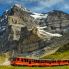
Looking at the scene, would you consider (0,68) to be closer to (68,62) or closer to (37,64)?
(37,64)

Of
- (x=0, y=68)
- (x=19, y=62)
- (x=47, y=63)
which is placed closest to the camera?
(x=0, y=68)

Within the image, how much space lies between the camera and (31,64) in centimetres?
5600

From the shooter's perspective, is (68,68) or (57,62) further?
(57,62)

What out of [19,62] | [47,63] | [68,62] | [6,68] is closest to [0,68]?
[6,68]

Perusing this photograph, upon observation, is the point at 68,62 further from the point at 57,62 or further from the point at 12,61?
the point at 12,61

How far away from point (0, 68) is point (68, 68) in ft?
34.3

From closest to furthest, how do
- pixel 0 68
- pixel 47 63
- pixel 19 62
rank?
pixel 0 68 → pixel 19 62 → pixel 47 63

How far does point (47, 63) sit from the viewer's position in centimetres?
5956

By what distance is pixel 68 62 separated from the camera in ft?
205

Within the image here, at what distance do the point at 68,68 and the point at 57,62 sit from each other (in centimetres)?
1449

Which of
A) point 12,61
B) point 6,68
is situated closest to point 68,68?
point 6,68

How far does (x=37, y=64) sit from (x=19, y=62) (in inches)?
154

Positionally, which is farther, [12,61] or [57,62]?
[57,62]

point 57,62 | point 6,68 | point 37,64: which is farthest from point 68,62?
point 6,68
